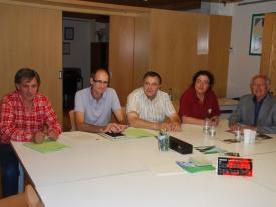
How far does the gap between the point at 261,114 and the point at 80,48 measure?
22.7 feet

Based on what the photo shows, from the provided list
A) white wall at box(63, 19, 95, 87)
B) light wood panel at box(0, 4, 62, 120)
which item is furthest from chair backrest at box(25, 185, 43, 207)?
white wall at box(63, 19, 95, 87)

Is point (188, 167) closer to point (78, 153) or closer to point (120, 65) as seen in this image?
point (78, 153)

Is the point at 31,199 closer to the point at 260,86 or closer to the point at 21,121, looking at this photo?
the point at 21,121

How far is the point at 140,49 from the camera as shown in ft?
16.2

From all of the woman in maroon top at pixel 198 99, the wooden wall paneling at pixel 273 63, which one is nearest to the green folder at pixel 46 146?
the woman in maroon top at pixel 198 99

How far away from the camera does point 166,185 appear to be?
5.64ft

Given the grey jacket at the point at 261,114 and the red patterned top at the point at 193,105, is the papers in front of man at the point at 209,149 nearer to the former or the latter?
the grey jacket at the point at 261,114

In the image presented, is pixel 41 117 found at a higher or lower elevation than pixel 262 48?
lower

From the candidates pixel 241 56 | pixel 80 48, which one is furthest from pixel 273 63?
pixel 80 48

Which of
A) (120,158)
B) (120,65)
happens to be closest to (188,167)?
(120,158)

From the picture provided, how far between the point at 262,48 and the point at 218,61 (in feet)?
3.48

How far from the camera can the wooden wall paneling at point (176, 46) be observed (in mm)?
4730

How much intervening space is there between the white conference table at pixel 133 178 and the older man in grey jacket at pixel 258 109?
809mm

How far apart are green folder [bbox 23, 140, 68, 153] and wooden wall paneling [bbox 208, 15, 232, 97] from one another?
356 centimetres
